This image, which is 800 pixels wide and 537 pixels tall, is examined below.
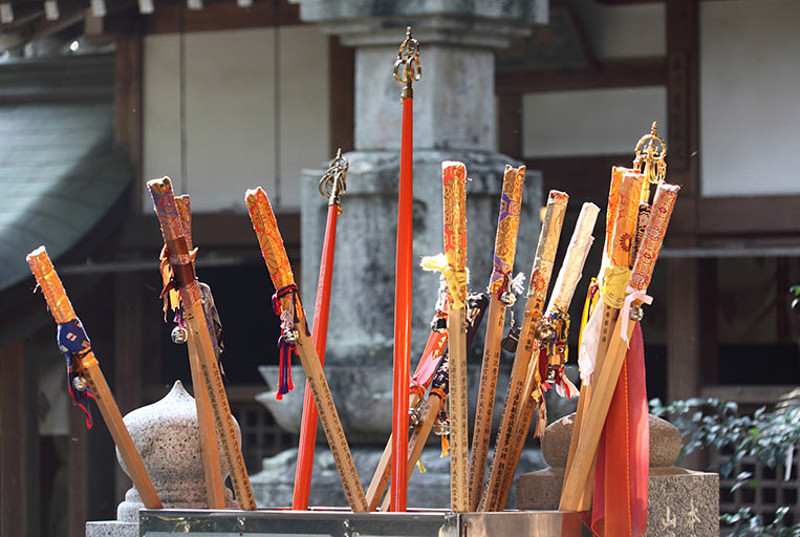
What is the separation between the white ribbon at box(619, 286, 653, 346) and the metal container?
0.31 m

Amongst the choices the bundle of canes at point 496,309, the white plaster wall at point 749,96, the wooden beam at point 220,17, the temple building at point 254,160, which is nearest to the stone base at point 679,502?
the bundle of canes at point 496,309

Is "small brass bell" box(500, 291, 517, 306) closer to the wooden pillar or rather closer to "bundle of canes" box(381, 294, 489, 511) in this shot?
"bundle of canes" box(381, 294, 489, 511)

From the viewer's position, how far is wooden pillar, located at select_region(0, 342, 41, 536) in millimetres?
9008

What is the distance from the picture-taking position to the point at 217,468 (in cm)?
266

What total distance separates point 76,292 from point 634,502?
6.96 meters

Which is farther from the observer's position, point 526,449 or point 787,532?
point 526,449

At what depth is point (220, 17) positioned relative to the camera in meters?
9.03

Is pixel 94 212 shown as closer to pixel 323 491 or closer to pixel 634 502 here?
pixel 323 491

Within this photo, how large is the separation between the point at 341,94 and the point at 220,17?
100cm

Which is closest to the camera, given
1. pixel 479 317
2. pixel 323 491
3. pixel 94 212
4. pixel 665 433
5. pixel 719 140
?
pixel 479 317

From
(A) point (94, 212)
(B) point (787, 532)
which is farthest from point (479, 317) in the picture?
(A) point (94, 212)

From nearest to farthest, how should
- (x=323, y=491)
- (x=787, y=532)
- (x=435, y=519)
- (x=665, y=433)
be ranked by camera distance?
(x=435, y=519) < (x=665, y=433) < (x=787, y=532) < (x=323, y=491)

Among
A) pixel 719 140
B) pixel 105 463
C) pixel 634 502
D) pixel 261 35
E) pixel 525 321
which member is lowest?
pixel 105 463

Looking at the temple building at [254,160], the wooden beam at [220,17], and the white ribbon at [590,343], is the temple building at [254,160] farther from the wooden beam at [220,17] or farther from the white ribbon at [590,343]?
the white ribbon at [590,343]
